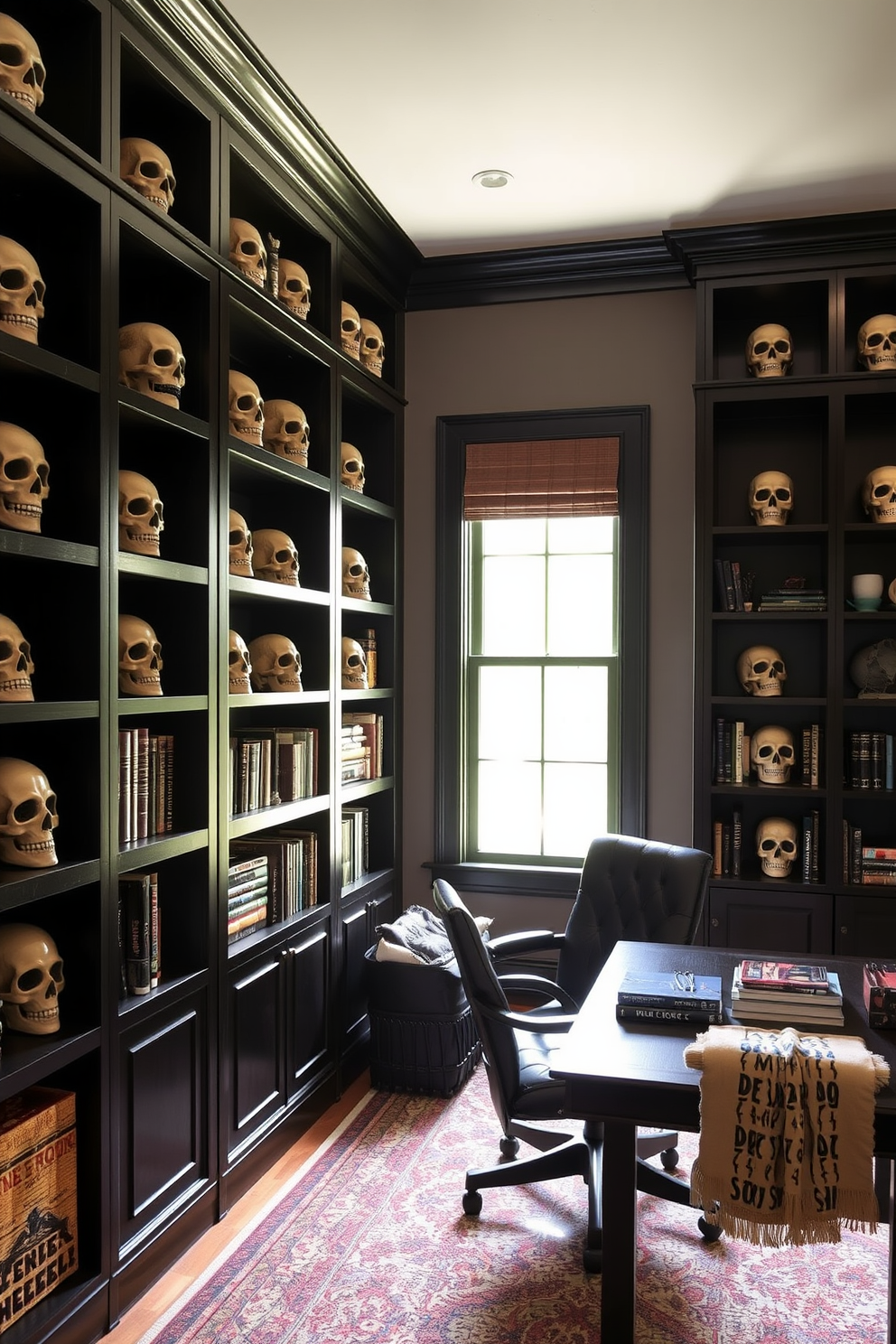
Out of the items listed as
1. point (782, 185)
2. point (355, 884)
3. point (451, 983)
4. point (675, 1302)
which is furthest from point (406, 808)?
point (782, 185)

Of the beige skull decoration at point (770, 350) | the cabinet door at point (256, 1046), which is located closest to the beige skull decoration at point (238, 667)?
the cabinet door at point (256, 1046)

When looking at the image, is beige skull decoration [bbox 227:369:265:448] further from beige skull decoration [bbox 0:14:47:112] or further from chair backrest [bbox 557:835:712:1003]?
chair backrest [bbox 557:835:712:1003]

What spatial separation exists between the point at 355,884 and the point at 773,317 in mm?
2841

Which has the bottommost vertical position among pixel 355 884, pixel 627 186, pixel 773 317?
pixel 355 884

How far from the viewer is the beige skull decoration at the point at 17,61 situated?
6.73 ft

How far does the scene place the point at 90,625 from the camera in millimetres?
2260

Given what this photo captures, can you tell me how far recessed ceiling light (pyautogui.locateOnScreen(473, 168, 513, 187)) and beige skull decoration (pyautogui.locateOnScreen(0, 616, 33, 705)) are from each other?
240cm

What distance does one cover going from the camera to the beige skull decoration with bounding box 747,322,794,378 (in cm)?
394

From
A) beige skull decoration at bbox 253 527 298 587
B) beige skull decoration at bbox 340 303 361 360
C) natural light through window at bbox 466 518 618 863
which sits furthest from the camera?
natural light through window at bbox 466 518 618 863

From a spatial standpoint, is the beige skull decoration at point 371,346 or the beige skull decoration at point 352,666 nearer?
the beige skull decoration at point 352,666

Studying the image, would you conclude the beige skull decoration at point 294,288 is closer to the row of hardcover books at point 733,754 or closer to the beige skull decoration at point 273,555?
the beige skull decoration at point 273,555

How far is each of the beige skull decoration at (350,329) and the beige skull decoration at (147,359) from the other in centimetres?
125

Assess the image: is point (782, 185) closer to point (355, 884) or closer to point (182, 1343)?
point (355, 884)

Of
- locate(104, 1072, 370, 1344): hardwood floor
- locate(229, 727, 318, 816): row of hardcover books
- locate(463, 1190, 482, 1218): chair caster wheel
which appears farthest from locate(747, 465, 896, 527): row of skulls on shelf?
locate(104, 1072, 370, 1344): hardwood floor
